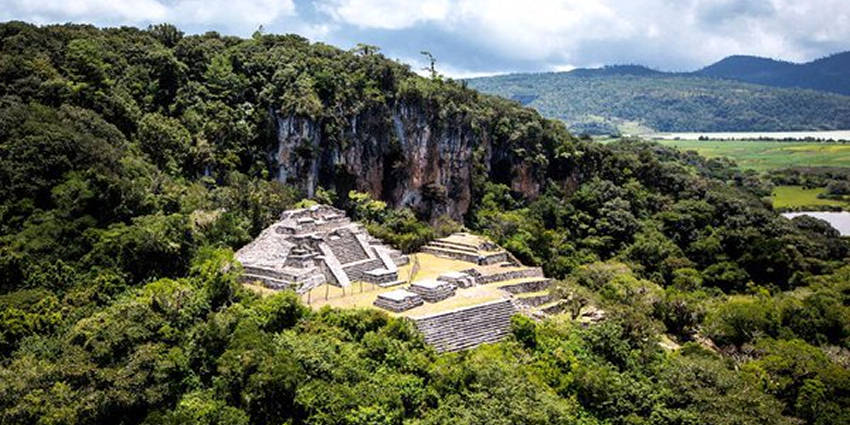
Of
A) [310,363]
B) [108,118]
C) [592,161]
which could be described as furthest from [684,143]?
[310,363]

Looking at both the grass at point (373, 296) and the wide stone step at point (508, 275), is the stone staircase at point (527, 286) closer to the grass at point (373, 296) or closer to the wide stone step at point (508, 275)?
the wide stone step at point (508, 275)

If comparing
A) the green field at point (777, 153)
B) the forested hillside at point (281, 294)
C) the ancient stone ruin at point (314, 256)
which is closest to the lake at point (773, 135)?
the green field at point (777, 153)

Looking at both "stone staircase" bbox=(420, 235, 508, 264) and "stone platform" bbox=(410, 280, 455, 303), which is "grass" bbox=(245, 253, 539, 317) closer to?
"stone platform" bbox=(410, 280, 455, 303)

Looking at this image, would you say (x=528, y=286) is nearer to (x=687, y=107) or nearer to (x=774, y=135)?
(x=774, y=135)

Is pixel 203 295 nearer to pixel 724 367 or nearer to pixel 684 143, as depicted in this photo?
pixel 724 367

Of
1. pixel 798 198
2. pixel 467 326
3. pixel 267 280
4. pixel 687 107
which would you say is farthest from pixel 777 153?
pixel 267 280
